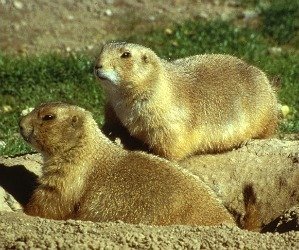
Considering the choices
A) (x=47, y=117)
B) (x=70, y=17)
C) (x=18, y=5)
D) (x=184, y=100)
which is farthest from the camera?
(x=18, y=5)

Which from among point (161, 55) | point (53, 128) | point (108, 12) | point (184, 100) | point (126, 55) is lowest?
point (108, 12)

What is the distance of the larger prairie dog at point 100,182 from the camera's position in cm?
638

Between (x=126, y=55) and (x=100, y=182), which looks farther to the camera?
(x=126, y=55)

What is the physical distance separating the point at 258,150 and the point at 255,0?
6.47m

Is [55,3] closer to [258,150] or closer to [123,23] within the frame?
[123,23]

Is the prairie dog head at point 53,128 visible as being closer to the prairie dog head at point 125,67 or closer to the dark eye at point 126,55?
the prairie dog head at point 125,67

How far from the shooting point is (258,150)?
7.69m

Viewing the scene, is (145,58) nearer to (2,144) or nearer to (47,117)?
(47,117)

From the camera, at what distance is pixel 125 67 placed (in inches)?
293

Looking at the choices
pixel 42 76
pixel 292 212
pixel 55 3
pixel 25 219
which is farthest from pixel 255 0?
pixel 25 219

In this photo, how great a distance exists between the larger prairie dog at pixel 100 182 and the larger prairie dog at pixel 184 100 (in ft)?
2.06

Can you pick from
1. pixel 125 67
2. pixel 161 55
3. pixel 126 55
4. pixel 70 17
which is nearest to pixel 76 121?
pixel 125 67

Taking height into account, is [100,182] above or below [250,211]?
above

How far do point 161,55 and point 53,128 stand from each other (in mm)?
4891
